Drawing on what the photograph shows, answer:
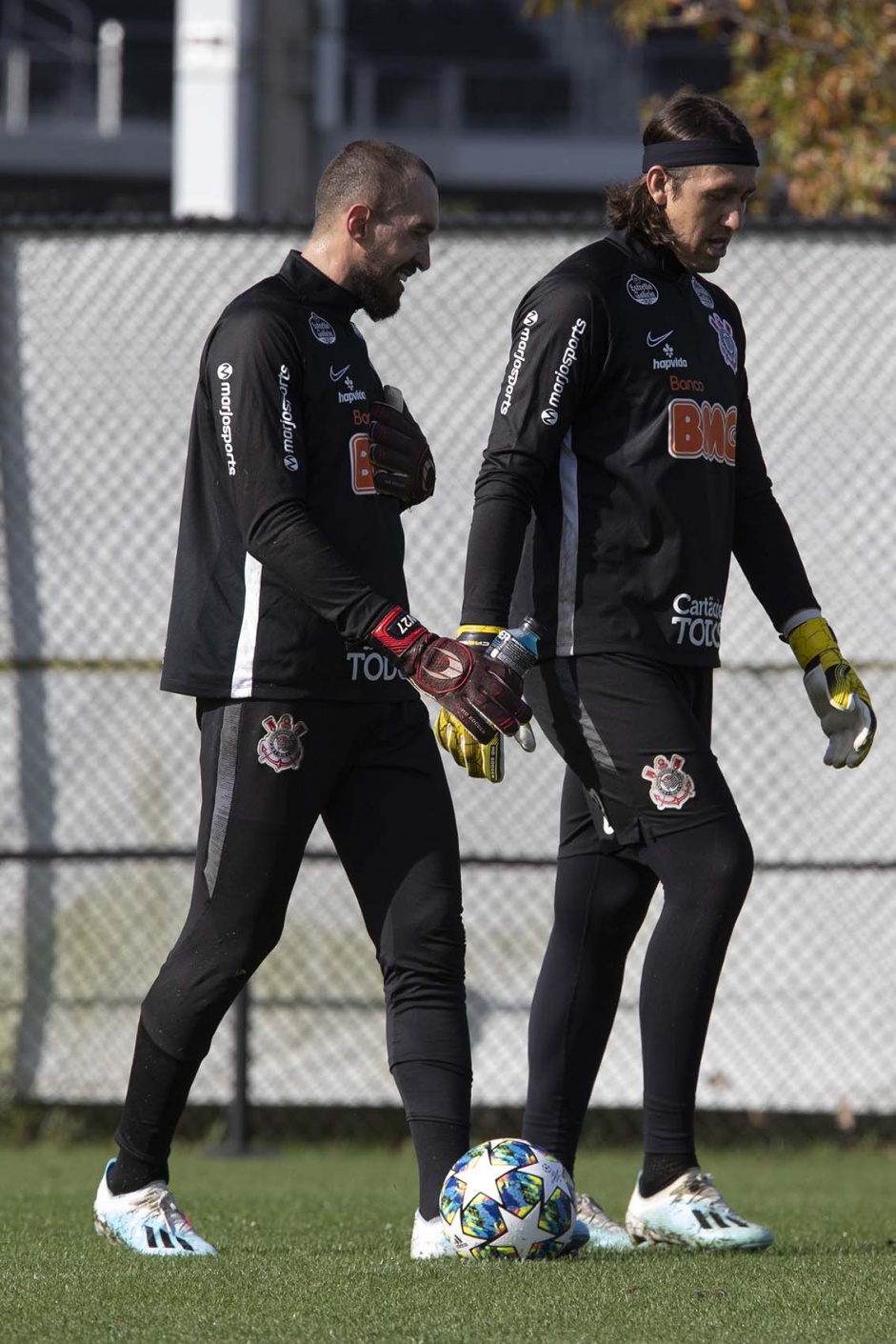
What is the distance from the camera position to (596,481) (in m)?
3.66

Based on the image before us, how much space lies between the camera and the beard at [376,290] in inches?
144

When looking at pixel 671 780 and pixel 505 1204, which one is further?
pixel 671 780

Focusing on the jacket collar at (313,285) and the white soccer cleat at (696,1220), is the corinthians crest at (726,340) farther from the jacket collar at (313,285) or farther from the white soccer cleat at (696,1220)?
the white soccer cleat at (696,1220)

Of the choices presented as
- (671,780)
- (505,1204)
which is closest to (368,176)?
(671,780)

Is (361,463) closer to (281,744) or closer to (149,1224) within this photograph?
(281,744)

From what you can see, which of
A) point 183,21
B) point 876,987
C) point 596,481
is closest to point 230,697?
point 596,481

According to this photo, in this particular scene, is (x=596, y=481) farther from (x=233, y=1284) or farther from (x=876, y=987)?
(x=876, y=987)

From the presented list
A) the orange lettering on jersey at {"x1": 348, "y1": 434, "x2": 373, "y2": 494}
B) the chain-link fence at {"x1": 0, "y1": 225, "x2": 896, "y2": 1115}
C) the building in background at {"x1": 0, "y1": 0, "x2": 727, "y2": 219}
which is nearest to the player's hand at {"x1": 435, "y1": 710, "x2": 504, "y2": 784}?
the orange lettering on jersey at {"x1": 348, "y1": 434, "x2": 373, "y2": 494}

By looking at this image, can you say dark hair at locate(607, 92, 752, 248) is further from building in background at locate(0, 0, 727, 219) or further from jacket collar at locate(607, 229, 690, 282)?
building in background at locate(0, 0, 727, 219)

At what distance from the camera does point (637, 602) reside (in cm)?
362

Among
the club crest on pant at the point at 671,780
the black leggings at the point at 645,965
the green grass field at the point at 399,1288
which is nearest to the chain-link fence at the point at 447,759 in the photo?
the green grass field at the point at 399,1288

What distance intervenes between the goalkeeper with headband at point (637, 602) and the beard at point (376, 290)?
0.27m

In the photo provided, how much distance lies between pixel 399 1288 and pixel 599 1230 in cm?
76

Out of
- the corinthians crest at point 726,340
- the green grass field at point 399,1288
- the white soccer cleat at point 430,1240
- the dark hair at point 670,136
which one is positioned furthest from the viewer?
the corinthians crest at point 726,340
